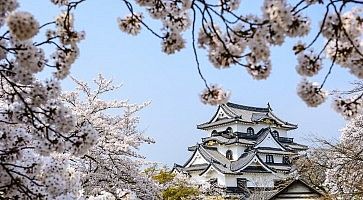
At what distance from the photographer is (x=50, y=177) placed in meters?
3.29

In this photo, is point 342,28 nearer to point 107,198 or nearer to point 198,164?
point 107,198

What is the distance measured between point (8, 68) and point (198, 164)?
34.2 meters

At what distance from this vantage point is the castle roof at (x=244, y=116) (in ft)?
128

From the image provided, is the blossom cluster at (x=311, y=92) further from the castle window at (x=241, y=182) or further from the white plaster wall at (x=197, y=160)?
the white plaster wall at (x=197, y=160)

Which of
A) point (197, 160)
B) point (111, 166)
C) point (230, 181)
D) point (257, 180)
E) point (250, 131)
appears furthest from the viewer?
point (250, 131)

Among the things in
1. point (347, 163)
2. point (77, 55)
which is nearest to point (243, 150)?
point (347, 163)

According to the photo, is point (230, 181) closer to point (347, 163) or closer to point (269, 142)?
point (269, 142)

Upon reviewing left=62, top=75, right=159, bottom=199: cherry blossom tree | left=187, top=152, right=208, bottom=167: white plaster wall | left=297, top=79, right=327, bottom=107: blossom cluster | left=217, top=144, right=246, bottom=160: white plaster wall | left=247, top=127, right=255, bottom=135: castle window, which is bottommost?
left=297, top=79, right=327, bottom=107: blossom cluster

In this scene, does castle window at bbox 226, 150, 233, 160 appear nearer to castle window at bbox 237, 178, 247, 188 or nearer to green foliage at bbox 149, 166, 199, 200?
castle window at bbox 237, 178, 247, 188

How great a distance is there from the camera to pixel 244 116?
131 ft

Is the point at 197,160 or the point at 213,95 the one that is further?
the point at 197,160

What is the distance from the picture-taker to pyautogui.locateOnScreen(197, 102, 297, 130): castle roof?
39031 mm

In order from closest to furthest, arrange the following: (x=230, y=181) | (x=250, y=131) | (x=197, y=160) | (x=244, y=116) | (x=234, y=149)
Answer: (x=230, y=181) < (x=234, y=149) < (x=197, y=160) < (x=250, y=131) < (x=244, y=116)

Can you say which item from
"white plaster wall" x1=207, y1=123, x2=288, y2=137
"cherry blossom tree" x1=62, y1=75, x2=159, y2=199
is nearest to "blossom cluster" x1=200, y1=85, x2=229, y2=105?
"cherry blossom tree" x1=62, y1=75, x2=159, y2=199
